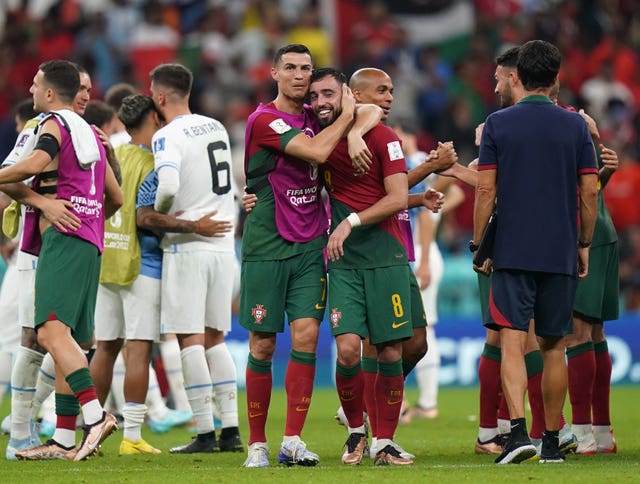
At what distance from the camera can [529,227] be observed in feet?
25.2

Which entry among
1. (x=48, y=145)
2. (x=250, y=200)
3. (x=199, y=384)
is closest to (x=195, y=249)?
(x=199, y=384)

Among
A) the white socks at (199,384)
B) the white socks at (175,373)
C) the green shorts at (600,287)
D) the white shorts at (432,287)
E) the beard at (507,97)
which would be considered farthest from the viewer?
the white shorts at (432,287)

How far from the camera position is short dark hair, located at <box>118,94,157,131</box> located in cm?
952

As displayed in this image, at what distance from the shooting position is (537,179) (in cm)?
766

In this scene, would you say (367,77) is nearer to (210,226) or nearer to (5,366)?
(210,226)

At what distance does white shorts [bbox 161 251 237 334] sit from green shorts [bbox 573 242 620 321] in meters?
2.53

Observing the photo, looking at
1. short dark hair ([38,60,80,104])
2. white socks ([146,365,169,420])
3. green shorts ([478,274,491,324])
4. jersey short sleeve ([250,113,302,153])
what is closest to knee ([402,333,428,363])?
green shorts ([478,274,491,324])

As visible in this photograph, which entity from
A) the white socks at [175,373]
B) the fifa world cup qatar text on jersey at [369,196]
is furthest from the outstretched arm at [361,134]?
the white socks at [175,373]

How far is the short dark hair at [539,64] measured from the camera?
768 centimetres

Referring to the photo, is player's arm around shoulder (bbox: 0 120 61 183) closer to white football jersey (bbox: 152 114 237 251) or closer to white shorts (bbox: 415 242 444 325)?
white football jersey (bbox: 152 114 237 251)

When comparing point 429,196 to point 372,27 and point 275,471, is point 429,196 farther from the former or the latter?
point 372,27

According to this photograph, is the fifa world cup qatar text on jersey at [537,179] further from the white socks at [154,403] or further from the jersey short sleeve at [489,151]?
the white socks at [154,403]

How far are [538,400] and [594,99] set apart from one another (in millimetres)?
12750

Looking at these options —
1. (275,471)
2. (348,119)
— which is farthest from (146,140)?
(275,471)
